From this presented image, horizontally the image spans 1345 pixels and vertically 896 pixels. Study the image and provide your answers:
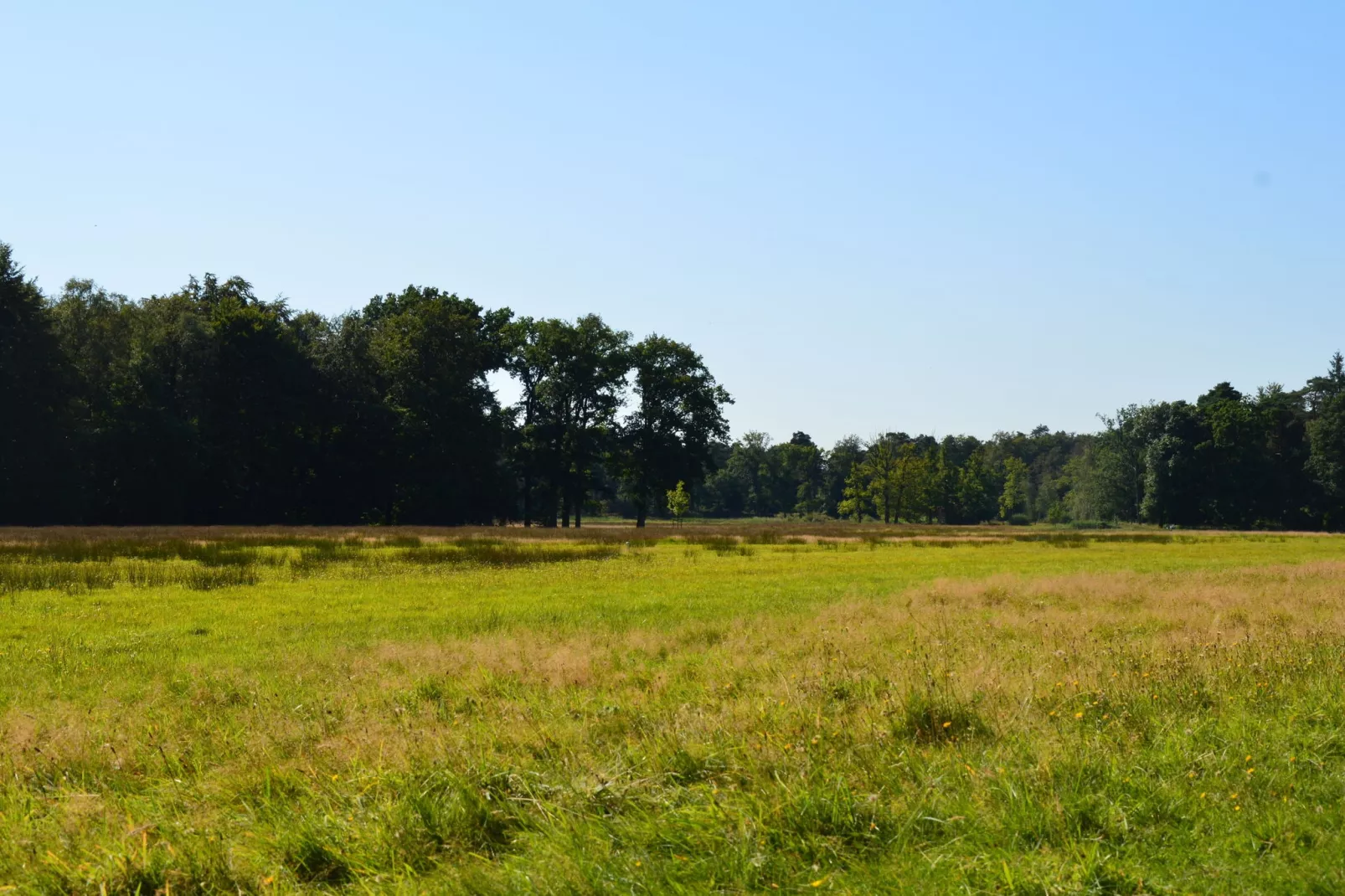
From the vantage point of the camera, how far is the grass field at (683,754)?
213 inches

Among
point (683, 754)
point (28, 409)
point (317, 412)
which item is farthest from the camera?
point (317, 412)

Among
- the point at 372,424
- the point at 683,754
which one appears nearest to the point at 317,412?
the point at 372,424

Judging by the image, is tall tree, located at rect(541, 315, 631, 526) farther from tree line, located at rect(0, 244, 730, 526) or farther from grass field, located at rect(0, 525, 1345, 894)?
grass field, located at rect(0, 525, 1345, 894)

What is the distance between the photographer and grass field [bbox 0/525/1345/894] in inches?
213

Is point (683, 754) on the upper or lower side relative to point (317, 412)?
lower

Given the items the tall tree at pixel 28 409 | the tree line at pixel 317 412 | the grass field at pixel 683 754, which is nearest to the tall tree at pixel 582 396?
the tree line at pixel 317 412

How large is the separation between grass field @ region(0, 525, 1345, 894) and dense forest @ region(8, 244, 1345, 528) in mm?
50163

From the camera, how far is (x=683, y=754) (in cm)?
705

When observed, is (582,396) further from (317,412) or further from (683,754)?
(683,754)

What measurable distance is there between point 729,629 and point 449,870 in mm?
9732

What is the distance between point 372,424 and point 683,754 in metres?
70.3

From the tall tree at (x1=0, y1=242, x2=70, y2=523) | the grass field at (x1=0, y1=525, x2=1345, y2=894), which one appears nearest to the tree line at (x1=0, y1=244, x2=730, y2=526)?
the tall tree at (x1=0, y1=242, x2=70, y2=523)

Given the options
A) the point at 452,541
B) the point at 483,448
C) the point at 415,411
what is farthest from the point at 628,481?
the point at 452,541

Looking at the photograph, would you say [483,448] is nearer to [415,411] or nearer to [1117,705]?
[415,411]
